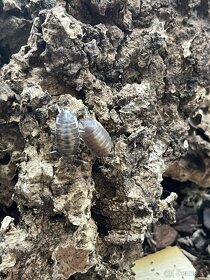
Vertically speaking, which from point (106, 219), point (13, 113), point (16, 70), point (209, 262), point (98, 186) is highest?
point (16, 70)

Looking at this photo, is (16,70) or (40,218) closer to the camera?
(40,218)

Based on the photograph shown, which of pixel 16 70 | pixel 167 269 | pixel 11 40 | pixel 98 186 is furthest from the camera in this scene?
pixel 11 40

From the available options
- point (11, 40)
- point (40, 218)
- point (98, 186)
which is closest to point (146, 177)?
point (98, 186)

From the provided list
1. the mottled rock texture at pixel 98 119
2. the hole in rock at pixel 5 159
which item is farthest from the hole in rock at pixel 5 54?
the hole in rock at pixel 5 159

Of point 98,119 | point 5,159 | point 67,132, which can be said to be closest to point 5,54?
point 5,159

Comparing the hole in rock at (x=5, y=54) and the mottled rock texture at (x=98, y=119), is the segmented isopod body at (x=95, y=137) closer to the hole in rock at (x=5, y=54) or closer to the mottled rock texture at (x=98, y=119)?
the mottled rock texture at (x=98, y=119)

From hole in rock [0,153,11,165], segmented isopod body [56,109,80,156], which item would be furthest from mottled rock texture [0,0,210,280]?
segmented isopod body [56,109,80,156]

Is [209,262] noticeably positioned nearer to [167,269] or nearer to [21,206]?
[167,269]
